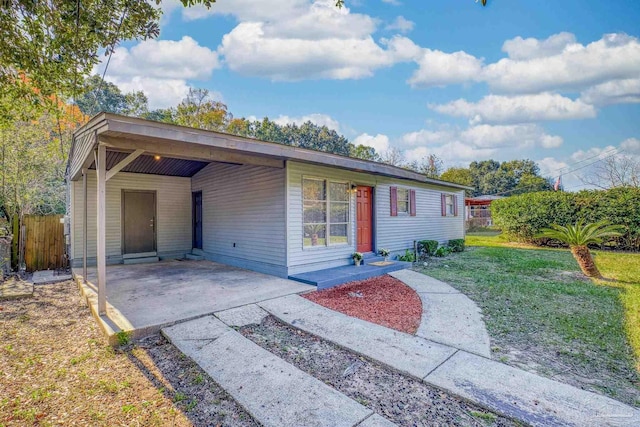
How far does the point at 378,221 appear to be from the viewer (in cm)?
866

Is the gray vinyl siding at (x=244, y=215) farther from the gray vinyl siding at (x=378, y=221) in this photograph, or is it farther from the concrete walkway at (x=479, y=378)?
the concrete walkway at (x=479, y=378)

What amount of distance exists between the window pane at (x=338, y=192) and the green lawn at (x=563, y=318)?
2.81 meters

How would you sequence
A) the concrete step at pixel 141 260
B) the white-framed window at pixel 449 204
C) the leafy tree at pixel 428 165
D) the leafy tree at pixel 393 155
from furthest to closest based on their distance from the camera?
1. the leafy tree at pixel 428 165
2. the leafy tree at pixel 393 155
3. the white-framed window at pixel 449 204
4. the concrete step at pixel 141 260

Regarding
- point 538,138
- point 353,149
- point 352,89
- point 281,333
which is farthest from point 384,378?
point 353,149

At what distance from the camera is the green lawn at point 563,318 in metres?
2.91

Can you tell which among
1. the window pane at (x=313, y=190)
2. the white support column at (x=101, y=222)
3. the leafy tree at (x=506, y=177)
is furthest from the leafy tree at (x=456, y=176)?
the white support column at (x=101, y=222)

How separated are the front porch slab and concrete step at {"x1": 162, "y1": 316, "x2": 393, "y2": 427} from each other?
236cm

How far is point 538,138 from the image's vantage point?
23844 mm

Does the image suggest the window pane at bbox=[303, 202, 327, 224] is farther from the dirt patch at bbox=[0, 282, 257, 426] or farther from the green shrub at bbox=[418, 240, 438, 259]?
the green shrub at bbox=[418, 240, 438, 259]

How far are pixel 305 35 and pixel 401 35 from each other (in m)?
3.55

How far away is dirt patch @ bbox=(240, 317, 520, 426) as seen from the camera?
87.1 inches

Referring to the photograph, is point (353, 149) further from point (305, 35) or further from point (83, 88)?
point (83, 88)

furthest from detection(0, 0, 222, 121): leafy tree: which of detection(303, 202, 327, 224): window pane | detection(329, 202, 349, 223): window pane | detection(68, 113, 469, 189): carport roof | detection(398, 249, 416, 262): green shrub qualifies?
detection(398, 249, 416, 262): green shrub

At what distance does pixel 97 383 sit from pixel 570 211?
15.4 meters
